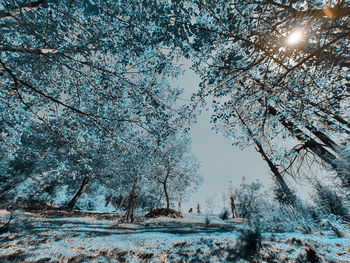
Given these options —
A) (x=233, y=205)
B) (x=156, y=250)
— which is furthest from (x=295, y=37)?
(x=233, y=205)

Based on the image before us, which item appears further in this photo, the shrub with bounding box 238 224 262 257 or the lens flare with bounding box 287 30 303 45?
the shrub with bounding box 238 224 262 257

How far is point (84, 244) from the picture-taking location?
4629 mm

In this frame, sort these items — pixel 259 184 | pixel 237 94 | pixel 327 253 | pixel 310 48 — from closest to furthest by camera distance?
pixel 310 48 → pixel 327 253 → pixel 237 94 → pixel 259 184

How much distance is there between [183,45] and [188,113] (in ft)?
5.86

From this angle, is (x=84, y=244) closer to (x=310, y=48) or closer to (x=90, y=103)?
(x=90, y=103)

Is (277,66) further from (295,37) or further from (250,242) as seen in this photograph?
(250,242)

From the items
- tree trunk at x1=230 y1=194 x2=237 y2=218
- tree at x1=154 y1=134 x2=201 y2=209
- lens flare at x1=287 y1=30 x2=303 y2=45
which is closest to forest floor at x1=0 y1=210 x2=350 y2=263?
lens flare at x1=287 y1=30 x2=303 y2=45

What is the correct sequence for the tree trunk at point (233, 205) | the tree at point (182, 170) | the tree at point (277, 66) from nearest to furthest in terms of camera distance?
the tree at point (277, 66), the tree at point (182, 170), the tree trunk at point (233, 205)

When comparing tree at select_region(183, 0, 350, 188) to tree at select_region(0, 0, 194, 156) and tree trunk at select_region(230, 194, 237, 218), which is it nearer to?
tree at select_region(0, 0, 194, 156)

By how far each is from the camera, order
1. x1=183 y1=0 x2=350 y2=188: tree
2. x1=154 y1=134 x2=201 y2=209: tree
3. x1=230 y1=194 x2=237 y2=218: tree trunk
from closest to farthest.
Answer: x1=183 y1=0 x2=350 y2=188: tree → x1=154 y1=134 x2=201 y2=209: tree → x1=230 y1=194 x2=237 y2=218: tree trunk

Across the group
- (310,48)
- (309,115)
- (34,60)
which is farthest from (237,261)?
(34,60)

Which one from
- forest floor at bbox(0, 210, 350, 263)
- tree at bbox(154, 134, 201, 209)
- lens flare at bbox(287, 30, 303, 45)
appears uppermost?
tree at bbox(154, 134, 201, 209)

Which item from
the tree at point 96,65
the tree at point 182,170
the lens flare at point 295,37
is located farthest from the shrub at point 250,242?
the tree at point 182,170

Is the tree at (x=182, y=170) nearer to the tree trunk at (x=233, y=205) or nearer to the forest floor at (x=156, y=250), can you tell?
the forest floor at (x=156, y=250)
